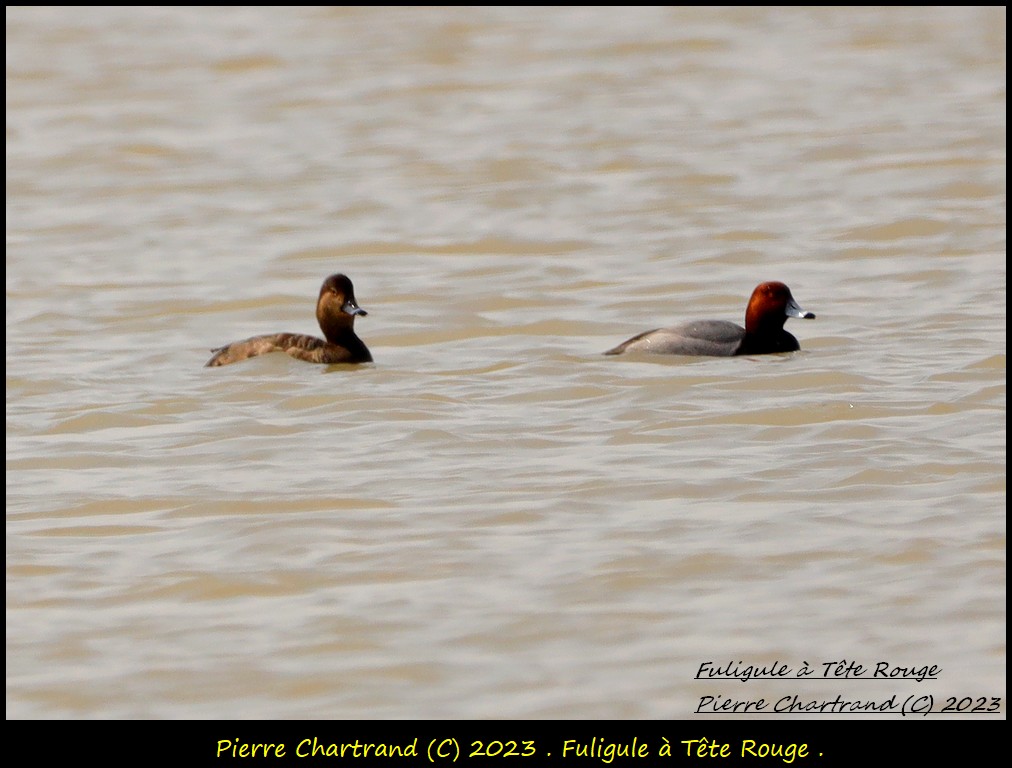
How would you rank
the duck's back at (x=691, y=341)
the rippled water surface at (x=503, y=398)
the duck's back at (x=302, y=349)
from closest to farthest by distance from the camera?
the rippled water surface at (x=503, y=398) < the duck's back at (x=691, y=341) < the duck's back at (x=302, y=349)

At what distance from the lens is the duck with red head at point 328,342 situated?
1144 centimetres

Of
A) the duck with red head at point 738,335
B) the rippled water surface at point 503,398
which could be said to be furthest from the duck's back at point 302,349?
the duck with red head at point 738,335

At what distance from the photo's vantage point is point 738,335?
11398 mm

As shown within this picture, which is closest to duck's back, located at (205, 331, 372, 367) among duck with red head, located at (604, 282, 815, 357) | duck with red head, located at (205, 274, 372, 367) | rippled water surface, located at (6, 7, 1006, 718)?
duck with red head, located at (205, 274, 372, 367)

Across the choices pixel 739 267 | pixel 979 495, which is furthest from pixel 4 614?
pixel 739 267

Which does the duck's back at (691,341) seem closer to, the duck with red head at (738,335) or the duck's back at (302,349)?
the duck with red head at (738,335)

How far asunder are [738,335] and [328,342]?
7.48 feet

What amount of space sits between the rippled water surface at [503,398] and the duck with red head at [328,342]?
5.7 inches

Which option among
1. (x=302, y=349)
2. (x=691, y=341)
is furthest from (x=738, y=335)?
(x=302, y=349)

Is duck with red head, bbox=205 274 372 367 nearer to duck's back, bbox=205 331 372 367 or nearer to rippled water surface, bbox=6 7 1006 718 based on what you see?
duck's back, bbox=205 331 372 367

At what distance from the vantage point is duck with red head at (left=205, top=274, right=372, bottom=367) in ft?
37.5

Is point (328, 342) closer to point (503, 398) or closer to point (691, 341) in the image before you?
point (503, 398)

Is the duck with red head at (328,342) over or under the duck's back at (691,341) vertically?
over
